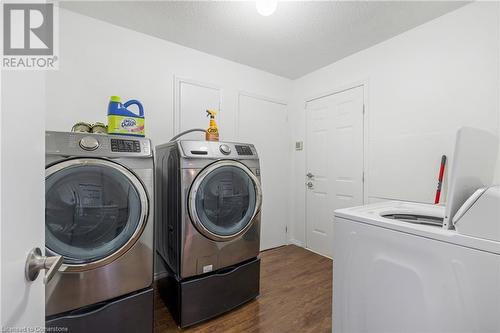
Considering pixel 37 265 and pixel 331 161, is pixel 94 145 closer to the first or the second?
pixel 37 265

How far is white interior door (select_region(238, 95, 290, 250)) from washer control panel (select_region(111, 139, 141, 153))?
1.51 metres

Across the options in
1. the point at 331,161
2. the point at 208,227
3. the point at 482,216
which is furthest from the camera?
the point at 331,161

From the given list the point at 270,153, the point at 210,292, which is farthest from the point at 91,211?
the point at 270,153

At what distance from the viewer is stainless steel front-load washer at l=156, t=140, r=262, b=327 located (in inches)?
59.7

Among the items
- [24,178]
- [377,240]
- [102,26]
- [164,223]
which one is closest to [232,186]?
[164,223]

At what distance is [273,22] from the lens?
194 centimetres

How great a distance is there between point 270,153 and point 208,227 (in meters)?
1.64

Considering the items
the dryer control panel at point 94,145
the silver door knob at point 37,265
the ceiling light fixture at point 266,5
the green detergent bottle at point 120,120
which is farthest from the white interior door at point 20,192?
the ceiling light fixture at point 266,5

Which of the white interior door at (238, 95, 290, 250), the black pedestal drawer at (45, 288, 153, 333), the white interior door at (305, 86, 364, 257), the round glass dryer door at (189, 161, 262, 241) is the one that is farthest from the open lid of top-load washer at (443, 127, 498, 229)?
the white interior door at (238, 95, 290, 250)

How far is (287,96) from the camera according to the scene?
3186mm

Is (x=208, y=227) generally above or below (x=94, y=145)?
below

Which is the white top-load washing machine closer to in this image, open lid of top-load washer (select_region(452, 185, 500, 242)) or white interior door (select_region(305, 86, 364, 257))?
open lid of top-load washer (select_region(452, 185, 500, 242))

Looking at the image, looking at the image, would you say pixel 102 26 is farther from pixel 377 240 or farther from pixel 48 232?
pixel 377 240

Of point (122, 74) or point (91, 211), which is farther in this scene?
point (122, 74)
